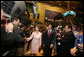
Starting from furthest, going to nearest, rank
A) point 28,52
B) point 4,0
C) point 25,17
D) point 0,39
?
1. point 28,52
2. point 25,17
3. point 4,0
4. point 0,39

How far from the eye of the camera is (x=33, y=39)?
5.81ft

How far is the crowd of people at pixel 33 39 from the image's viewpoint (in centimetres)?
93

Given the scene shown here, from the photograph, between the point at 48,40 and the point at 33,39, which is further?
the point at 48,40

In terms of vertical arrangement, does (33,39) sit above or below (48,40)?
above

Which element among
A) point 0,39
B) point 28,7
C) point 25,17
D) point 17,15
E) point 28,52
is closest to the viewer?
point 0,39

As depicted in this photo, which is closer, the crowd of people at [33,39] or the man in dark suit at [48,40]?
the crowd of people at [33,39]

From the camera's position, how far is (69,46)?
182 cm

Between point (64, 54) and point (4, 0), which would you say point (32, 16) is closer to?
point (4, 0)

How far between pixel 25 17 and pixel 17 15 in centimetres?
28

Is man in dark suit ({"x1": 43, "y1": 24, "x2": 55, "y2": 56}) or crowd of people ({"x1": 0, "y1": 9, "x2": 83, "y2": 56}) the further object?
man in dark suit ({"x1": 43, "y1": 24, "x2": 55, "y2": 56})

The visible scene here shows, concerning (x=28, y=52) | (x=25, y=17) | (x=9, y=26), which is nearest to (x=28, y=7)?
(x=25, y=17)

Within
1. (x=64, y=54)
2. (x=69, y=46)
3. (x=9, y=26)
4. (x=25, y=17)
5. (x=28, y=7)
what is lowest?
(x=64, y=54)

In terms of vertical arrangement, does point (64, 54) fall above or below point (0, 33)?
below

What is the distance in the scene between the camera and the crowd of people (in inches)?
36.6
